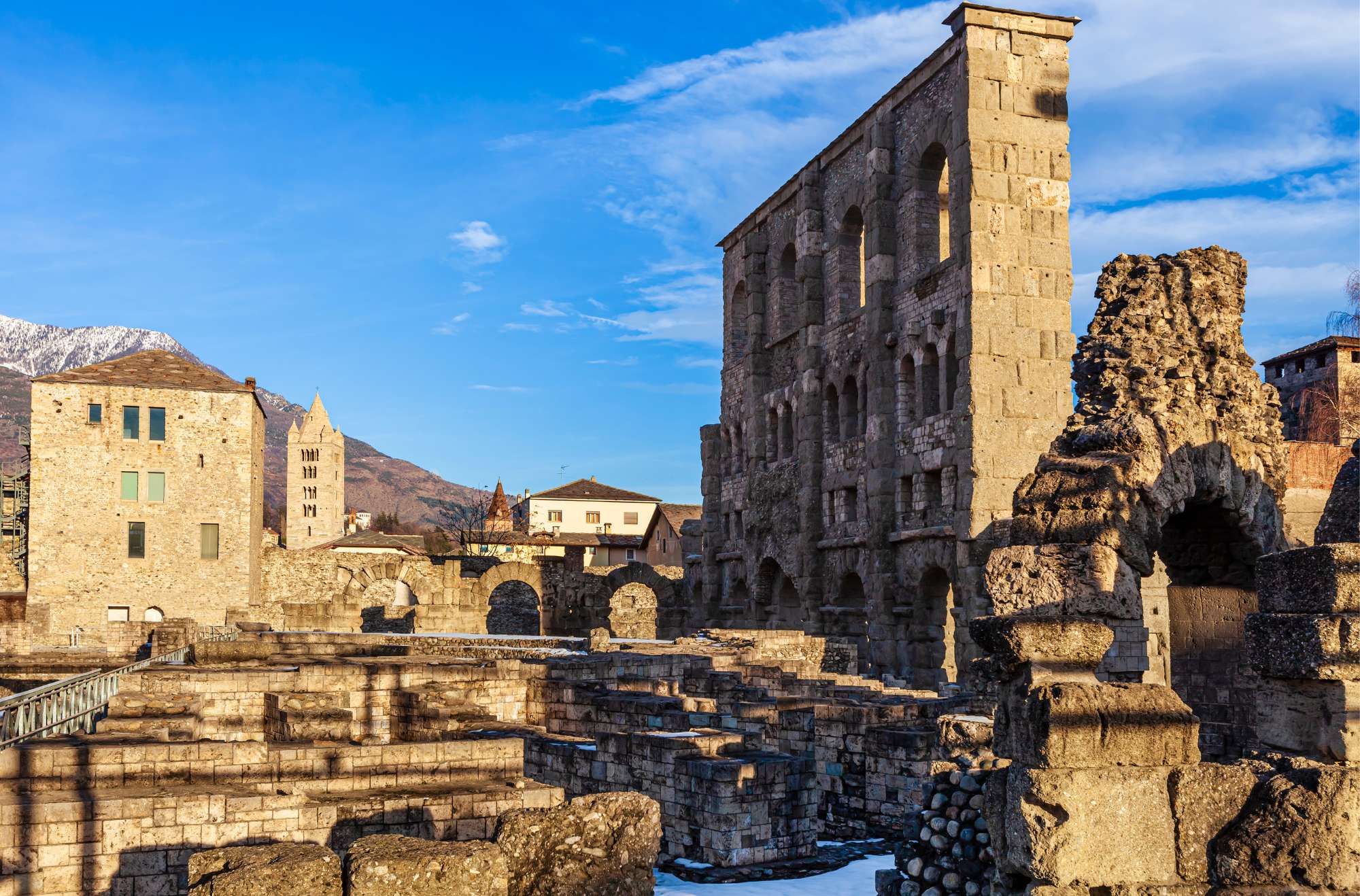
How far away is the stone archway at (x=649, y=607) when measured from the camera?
40.8 metres

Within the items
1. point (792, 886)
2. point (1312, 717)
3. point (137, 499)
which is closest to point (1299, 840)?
point (1312, 717)

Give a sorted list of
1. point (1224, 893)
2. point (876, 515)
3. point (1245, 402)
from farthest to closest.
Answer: point (876, 515) → point (1245, 402) → point (1224, 893)

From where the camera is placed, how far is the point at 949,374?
2642 centimetres

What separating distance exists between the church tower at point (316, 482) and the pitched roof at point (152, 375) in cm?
9787

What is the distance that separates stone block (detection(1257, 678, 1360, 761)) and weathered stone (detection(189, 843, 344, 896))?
238 inches

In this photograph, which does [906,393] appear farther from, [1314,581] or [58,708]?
[1314,581]

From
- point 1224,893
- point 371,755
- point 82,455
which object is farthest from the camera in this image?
point 82,455

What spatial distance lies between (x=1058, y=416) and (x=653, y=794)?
15735 millimetres

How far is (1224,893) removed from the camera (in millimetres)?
6750

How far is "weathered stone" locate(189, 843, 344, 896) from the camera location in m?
5.71

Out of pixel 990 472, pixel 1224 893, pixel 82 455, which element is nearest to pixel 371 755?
pixel 1224 893

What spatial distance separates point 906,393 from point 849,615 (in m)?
5.83

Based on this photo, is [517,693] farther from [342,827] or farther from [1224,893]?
[1224,893]

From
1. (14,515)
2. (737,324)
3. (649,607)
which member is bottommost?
(649,607)
